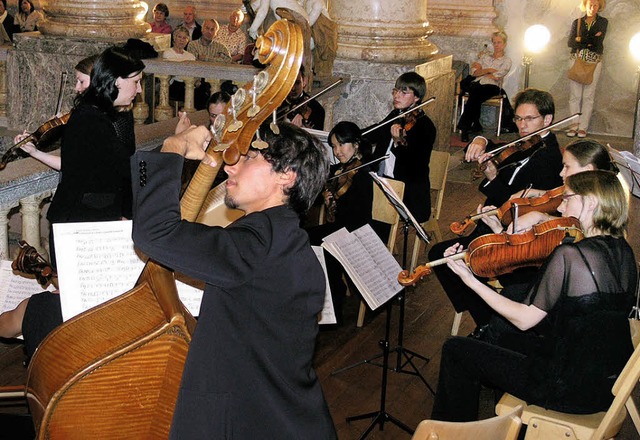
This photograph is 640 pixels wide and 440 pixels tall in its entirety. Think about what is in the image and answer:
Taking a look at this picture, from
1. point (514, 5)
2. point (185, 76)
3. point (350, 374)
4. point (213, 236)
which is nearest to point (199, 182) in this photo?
point (213, 236)

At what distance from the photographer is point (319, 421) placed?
2219 mm

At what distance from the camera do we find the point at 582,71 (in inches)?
400

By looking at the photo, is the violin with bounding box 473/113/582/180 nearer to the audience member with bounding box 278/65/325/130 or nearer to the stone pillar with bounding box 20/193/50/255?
the audience member with bounding box 278/65/325/130

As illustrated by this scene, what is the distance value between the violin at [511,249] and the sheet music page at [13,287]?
4.61 feet

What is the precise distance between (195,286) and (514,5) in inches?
357

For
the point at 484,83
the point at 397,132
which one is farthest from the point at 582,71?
the point at 397,132

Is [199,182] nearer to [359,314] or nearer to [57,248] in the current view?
[57,248]

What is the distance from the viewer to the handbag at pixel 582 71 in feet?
33.1

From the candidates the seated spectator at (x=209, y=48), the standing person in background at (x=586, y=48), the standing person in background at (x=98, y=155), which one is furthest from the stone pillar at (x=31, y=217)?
the standing person in background at (x=586, y=48)

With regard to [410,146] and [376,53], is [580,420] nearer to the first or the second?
[410,146]

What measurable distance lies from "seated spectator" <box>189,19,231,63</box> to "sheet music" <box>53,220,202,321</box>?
5.32 meters

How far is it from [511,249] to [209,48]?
520 cm

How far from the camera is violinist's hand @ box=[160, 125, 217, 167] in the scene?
85.0 inches

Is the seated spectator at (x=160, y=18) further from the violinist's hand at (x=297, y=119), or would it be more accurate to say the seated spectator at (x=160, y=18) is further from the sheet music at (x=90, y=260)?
the sheet music at (x=90, y=260)
